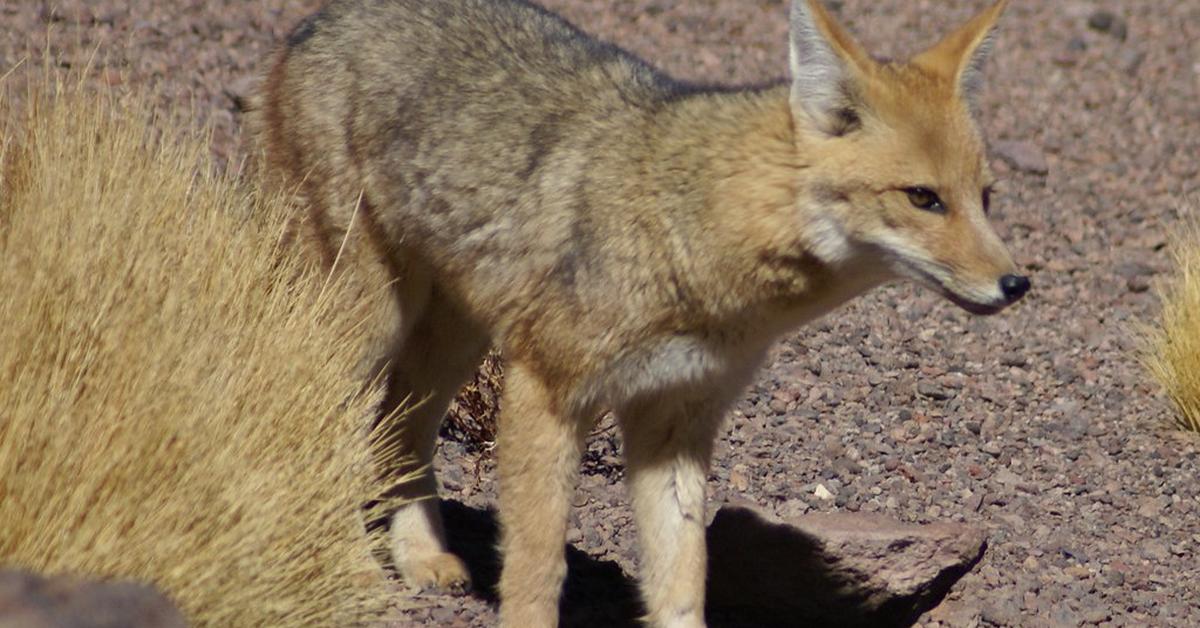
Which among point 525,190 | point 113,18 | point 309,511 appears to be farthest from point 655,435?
point 113,18

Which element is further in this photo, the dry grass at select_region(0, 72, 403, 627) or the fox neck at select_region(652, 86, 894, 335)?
the fox neck at select_region(652, 86, 894, 335)

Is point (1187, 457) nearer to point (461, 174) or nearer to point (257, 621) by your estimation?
point (461, 174)

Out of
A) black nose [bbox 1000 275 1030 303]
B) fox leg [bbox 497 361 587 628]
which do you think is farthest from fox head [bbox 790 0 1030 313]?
fox leg [bbox 497 361 587 628]

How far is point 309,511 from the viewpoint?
447 cm

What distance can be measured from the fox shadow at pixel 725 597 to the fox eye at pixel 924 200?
1617mm

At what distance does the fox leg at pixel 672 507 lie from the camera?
546 cm

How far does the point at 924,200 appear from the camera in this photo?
462 centimetres

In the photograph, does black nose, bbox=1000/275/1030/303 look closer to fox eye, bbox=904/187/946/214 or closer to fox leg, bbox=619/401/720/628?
fox eye, bbox=904/187/946/214

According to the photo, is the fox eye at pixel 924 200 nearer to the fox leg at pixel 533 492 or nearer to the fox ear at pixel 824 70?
the fox ear at pixel 824 70

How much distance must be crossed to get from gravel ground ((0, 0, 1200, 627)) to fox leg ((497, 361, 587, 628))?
20.9 inches

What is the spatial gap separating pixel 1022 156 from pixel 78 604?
26.1 feet

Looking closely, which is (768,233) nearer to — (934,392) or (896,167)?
(896,167)

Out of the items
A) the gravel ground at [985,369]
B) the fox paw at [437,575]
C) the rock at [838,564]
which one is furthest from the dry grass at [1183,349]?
the fox paw at [437,575]

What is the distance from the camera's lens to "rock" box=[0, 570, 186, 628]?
3.26 metres
